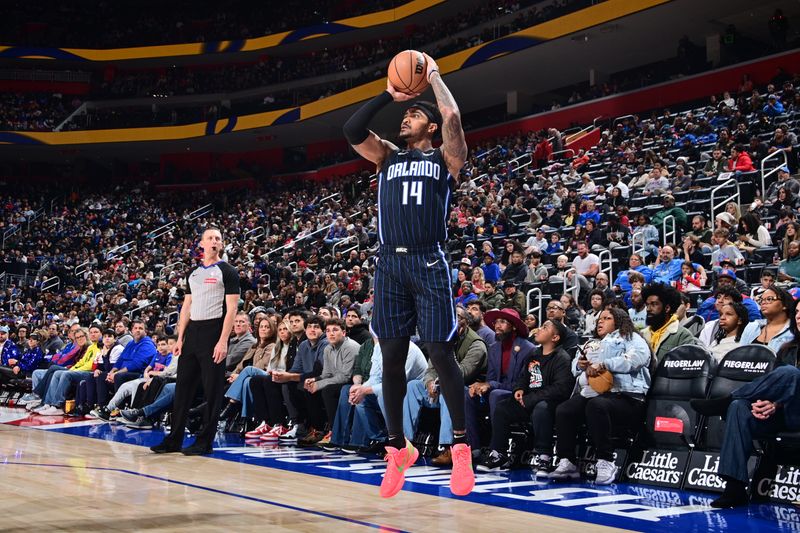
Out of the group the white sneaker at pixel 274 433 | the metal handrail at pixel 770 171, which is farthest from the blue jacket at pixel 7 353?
the metal handrail at pixel 770 171

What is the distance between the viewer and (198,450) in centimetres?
632

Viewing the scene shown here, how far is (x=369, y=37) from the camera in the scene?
103 ft

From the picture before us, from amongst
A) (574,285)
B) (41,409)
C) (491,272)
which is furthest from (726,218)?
(41,409)

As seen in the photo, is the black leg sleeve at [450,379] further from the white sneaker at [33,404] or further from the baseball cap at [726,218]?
the white sneaker at [33,404]

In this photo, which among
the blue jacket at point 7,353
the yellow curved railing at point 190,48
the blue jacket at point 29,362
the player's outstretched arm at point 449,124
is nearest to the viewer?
the player's outstretched arm at point 449,124

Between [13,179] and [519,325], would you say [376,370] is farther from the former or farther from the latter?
[13,179]

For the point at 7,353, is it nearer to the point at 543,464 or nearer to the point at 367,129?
the point at 543,464

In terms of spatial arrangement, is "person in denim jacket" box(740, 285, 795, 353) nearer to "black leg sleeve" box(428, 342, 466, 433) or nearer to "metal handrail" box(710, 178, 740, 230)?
"black leg sleeve" box(428, 342, 466, 433)

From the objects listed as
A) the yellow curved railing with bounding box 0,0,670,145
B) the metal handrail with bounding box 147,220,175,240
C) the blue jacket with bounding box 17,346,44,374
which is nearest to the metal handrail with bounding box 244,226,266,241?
the metal handrail with bounding box 147,220,175,240

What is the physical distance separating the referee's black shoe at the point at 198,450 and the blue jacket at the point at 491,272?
656 centimetres

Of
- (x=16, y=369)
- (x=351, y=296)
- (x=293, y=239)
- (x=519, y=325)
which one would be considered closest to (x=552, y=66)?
(x=293, y=239)

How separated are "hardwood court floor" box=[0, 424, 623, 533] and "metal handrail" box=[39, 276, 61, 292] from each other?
21.0 metres

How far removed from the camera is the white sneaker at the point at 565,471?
5.55m

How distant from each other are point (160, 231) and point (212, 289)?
24.2 metres
